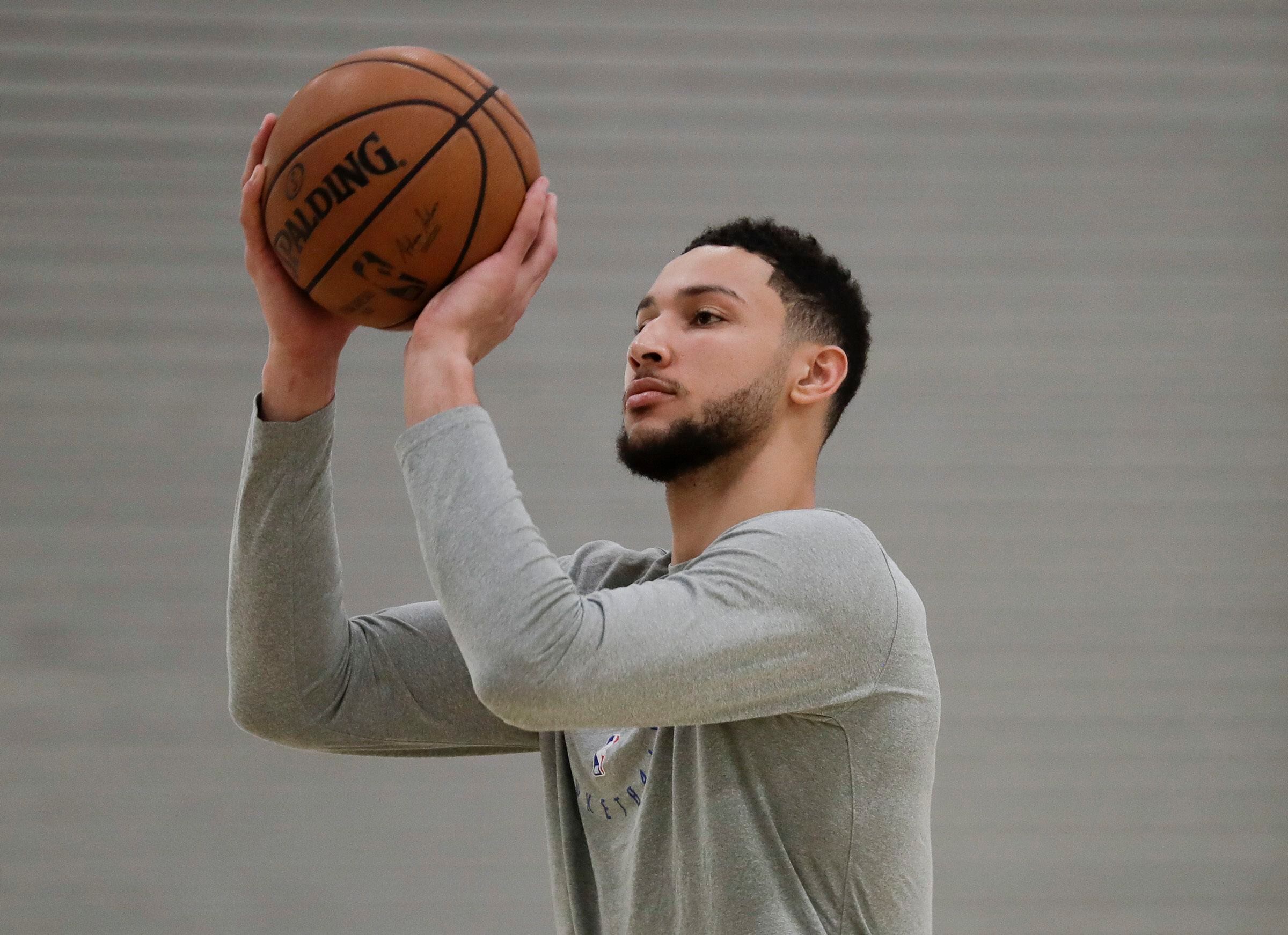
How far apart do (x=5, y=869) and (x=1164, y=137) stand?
148 inches

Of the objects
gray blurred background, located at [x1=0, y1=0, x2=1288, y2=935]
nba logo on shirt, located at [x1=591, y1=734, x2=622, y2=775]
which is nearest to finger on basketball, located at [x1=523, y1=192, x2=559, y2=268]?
nba logo on shirt, located at [x1=591, y1=734, x2=622, y2=775]

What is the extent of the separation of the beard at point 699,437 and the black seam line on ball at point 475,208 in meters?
0.29

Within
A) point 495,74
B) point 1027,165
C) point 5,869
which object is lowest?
point 5,869

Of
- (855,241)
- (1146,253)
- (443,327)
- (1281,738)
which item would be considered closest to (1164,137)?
(1146,253)

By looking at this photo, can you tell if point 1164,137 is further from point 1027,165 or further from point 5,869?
point 5,869

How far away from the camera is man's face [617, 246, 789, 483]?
1571 millimetres

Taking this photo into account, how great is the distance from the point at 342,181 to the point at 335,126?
69mm

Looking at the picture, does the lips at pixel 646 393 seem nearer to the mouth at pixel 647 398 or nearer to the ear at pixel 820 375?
the mouth at pixel 647 398

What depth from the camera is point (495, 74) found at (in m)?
3.69

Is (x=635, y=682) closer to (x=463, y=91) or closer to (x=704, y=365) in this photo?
(x=704, y=365)

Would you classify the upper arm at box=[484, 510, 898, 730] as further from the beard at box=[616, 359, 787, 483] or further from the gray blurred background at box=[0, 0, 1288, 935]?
the gray blurred background at box=[0, 0, 1288, 935]

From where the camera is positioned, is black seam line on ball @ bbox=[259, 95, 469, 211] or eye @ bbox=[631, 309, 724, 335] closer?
black seam line on ball @ bbox=[259, 95, 469, 211]
